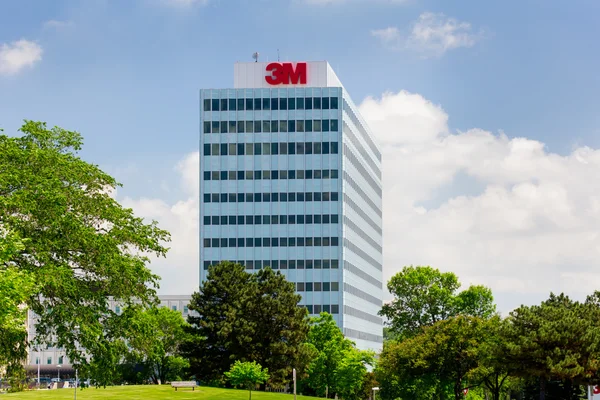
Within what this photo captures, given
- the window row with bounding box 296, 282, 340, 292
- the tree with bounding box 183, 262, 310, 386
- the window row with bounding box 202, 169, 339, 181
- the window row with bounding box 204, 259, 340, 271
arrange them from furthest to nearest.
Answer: the window row with bounding box 202, 169, 339, 181, the window row with bounding box 296, 282, 340, 292, the window row with bounding box 204, 259, 340, 271, the tree with bounding box 183, 262, 310, 386

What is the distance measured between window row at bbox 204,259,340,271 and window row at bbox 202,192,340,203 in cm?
1019

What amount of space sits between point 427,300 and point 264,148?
1775 inches

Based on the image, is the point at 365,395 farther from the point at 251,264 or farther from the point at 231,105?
the point at 231,105

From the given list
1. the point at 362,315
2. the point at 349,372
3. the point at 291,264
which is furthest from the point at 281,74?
the point at 349,372

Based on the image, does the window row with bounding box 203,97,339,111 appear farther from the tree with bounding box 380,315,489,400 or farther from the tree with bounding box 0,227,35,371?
the tree with bounding box 0,227,35,371

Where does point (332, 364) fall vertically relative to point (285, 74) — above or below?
below

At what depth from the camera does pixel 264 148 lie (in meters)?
156

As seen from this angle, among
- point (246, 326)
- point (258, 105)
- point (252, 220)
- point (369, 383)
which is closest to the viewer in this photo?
point (246, 326)

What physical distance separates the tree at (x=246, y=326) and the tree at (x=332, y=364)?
11.0 metres

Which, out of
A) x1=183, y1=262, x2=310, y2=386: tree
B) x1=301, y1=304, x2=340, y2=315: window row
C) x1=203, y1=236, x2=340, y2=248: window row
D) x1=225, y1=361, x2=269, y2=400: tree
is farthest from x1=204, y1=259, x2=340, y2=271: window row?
x1=225, y1=361, x2=269, y2=400: tree

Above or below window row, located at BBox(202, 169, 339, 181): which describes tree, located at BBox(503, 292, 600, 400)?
below

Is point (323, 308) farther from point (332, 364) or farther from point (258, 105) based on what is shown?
point (332, 364)

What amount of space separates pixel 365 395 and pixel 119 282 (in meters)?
85.4

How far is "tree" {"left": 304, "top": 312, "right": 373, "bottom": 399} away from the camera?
107125 mm
